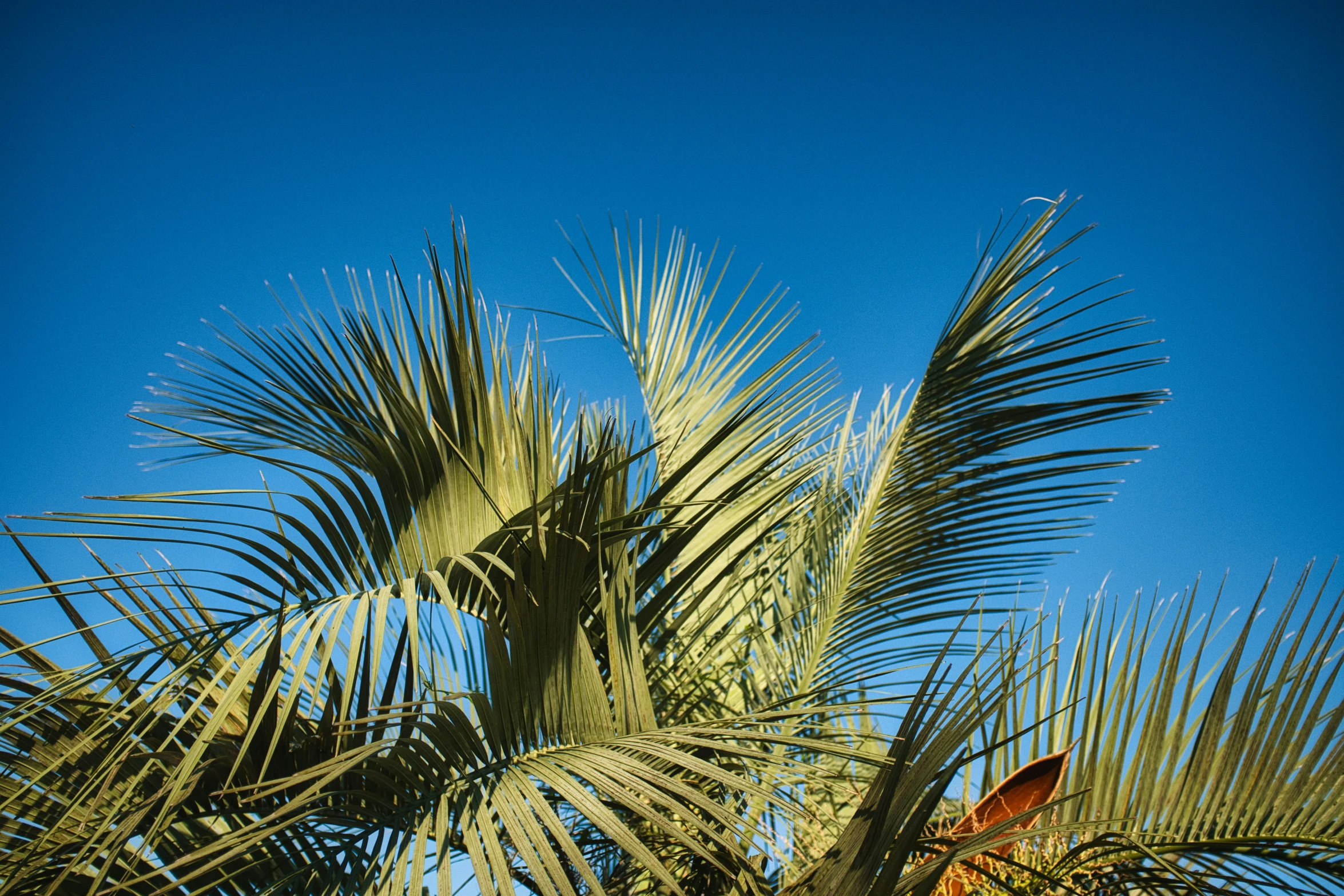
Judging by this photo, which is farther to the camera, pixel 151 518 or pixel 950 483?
pixel 950 483

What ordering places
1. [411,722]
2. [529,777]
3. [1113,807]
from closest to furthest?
[529,777]
[411,722]
[1113,807]

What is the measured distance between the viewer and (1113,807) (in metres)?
1.61

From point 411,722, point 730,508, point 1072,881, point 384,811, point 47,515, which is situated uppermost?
point 730,508

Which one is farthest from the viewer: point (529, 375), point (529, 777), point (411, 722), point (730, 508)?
point (730, 508)

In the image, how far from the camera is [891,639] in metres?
2.35

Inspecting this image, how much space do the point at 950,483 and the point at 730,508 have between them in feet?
2.09

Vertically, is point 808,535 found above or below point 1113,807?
above

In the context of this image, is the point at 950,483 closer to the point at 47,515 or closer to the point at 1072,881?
the point at 1072,881

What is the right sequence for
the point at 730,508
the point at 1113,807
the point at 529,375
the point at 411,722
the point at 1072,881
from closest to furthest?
the point at 411,722 < the point at 1072,881 < the point at 1113,807 < the point at 529,375 < the point at 730,508

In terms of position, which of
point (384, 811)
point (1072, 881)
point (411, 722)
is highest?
point (411, 722)

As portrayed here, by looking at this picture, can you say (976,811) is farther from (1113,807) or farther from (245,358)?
(245,358)

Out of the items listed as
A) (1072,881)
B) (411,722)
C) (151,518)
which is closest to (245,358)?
(151,518)

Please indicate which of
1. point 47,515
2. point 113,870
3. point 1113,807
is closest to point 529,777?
point 113,870

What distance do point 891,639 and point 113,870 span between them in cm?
179
